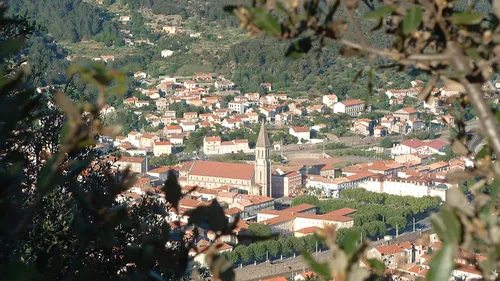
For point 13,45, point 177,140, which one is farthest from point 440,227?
point 177,140

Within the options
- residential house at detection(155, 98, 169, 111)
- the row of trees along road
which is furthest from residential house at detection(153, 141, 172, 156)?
the row of trees along road

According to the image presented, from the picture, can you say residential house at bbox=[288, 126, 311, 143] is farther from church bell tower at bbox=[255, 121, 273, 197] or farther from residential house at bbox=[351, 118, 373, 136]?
church bell tower at bbox=[255, 121, 273, 197]

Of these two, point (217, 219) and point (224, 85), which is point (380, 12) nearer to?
point (217, 219)

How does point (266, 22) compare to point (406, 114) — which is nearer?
point (266, 22)

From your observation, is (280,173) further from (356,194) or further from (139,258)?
(139,258)

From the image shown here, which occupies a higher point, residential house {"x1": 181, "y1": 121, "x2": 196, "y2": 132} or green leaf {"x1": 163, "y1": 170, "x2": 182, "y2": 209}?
green leaf {"x1": 163, "y1": 170, "x2": 182, "y2": 209}

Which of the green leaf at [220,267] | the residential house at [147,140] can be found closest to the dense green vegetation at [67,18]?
the residential house at [147,140]

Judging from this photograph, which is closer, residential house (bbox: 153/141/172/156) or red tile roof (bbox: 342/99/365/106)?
residential house (bbox: 153/141/172/156)
